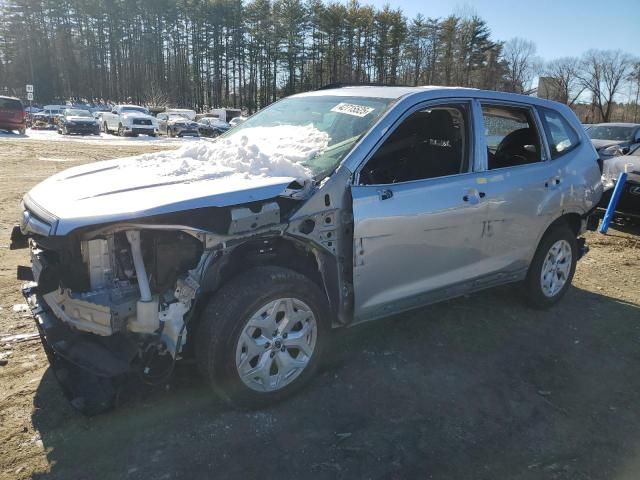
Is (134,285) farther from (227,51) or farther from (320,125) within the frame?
(227,51)

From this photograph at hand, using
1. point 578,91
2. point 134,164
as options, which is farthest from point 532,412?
point 578,91

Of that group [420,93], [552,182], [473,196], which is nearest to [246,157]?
[420,93]

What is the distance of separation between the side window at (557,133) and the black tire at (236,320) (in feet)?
9.66

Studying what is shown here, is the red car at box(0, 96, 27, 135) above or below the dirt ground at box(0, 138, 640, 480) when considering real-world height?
above

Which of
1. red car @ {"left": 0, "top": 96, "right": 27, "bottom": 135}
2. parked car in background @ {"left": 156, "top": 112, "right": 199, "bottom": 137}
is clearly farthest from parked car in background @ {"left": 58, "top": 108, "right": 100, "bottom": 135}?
parked car in background @ {"left": 156, "top": 112, "right": 199, "bottom": 137}

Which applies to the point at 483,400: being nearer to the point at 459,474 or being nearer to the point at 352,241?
the point at 459,474

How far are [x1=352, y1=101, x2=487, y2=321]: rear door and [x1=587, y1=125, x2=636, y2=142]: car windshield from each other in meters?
14.2

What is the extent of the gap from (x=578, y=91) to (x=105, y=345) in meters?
71.9

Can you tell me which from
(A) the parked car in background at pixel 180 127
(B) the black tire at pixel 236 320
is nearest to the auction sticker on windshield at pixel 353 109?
(B) the black tire at pixel 236 320

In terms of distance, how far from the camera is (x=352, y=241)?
3.17 metres

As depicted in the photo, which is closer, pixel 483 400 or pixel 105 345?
pixel 105 345

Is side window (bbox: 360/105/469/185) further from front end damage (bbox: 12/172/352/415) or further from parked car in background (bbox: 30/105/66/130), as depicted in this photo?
parked car in background (bbox: 30/105/66/130)

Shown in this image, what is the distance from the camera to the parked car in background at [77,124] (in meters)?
30.8

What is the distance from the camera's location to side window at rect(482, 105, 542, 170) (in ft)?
14.1
